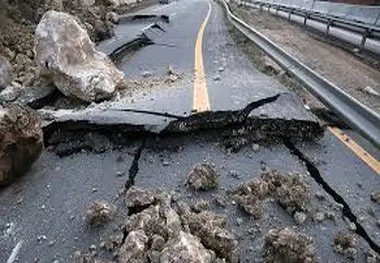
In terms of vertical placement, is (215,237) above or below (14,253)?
above

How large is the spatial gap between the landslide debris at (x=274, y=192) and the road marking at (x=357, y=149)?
0.99 metres

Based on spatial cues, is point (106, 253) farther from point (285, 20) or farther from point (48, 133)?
point (285, 20)

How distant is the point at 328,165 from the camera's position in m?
4.68

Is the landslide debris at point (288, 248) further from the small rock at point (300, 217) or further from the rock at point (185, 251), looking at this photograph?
the rock at point (185, 251)

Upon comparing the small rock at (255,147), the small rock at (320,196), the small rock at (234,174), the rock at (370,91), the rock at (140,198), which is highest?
the rock at (140,198)

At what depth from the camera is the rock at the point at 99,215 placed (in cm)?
365

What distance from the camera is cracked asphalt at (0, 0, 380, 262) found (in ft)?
11.6

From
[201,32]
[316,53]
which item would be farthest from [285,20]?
[316,53]

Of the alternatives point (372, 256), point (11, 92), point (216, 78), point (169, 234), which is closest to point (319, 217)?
point (372, 256)

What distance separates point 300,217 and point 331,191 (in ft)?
2.14

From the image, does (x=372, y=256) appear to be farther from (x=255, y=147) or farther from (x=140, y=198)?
(x=255, y=147)

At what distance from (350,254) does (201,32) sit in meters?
11.4

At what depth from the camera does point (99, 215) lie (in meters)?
3.67

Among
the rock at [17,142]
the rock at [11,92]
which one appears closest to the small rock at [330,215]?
the rock at [17,142]
